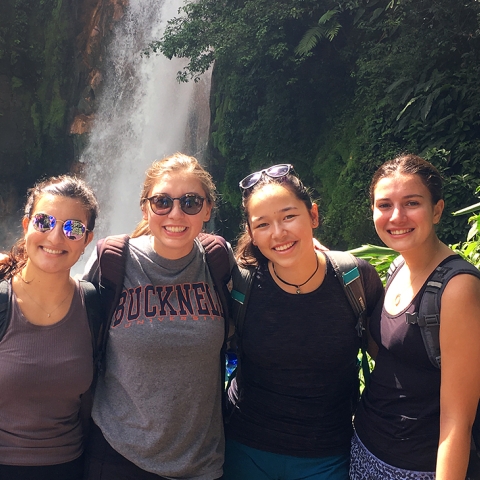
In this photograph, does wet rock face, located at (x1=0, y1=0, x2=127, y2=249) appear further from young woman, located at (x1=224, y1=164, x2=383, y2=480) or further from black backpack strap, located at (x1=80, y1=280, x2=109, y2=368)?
Result: young woman, located at (x1=224, y1=164, x2=383, y2=480)

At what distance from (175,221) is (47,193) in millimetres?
556

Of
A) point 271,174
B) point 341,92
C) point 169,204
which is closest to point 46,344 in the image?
point 169,204

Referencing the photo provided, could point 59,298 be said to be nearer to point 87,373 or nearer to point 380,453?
point 87,373

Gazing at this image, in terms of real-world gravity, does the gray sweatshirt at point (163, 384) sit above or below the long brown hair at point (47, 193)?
below

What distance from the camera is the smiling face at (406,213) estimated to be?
193cm

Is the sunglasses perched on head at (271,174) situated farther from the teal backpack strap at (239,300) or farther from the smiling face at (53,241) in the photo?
the smiling face at (53,241)

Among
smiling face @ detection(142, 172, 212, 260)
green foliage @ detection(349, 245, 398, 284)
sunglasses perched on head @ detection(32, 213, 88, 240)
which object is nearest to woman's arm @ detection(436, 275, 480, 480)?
smiling face @ detection(142, 172, 212, 260)

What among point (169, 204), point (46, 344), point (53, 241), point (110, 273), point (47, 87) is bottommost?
point (46, 344)

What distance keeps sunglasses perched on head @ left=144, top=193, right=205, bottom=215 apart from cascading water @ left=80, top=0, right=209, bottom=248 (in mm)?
14431

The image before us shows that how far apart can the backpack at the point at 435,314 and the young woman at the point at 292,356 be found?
364 mm

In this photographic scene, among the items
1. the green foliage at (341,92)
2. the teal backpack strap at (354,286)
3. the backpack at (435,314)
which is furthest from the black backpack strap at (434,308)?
the green foliage at (341,92)

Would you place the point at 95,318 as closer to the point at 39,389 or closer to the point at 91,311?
the point at 91,311

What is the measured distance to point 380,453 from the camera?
1865 mm

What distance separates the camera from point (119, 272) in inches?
81.3
